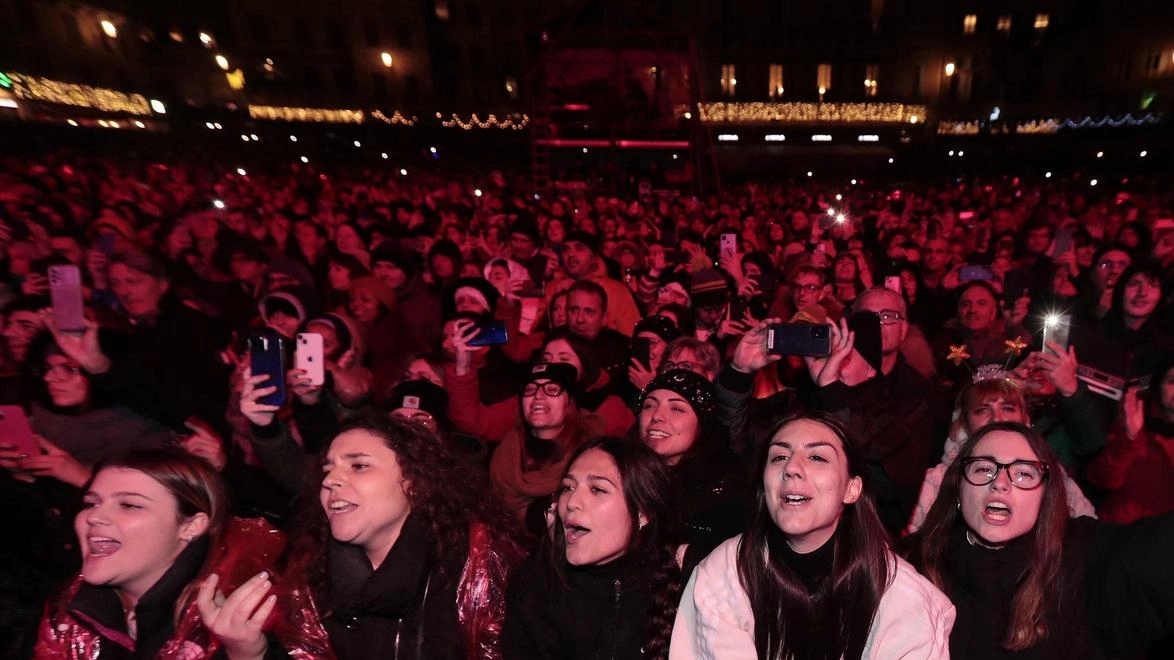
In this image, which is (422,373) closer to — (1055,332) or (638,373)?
(638,373)

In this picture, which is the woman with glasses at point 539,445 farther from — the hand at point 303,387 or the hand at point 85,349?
the hand at point 85,349

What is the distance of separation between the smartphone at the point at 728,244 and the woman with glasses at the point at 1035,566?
483 centimetres

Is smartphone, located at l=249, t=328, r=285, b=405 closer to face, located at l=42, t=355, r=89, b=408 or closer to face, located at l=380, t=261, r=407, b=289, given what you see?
face, located at l=42, t=355, r=89, b=408

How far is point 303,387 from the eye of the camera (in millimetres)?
3293

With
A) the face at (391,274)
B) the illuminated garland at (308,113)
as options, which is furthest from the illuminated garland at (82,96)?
the face at (391,274)

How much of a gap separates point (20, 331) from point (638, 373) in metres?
3.32

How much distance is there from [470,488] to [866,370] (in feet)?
6.29

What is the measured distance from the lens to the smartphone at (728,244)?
22.3ft

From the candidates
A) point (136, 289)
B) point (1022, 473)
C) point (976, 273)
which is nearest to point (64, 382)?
point (136, 289)

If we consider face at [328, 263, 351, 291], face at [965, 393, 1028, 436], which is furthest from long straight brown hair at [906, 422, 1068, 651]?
face at [328, 263, 351, 291]

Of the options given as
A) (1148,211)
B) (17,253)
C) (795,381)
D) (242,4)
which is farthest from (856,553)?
(242,4)

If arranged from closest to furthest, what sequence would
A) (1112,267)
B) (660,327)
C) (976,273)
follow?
(660,327) < (1112,267) < (976,273)

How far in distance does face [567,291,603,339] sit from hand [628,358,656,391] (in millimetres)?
465

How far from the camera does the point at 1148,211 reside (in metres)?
10.5
